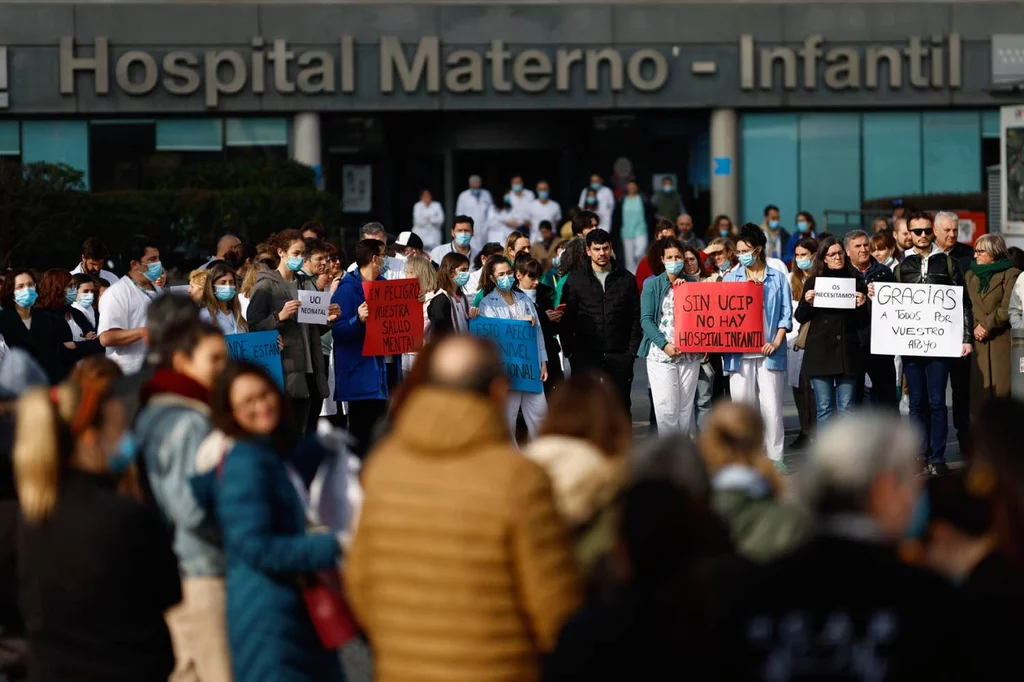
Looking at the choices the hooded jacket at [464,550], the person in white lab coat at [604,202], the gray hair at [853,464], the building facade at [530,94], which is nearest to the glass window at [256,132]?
the building facade at [530,94]

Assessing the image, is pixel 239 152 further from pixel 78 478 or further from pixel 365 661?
pixel 78 478

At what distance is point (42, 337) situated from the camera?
519 inches

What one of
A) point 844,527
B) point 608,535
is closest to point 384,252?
point 608,535

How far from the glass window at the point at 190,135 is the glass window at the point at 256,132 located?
22 cm

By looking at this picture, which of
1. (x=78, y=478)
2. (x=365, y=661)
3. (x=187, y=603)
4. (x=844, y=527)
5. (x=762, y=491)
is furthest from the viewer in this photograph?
(x=365, y=661)

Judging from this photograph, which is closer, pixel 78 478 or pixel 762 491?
pixel 762 491

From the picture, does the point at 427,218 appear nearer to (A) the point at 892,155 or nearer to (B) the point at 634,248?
(B) the point at 634,248

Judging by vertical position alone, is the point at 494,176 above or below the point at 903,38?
below

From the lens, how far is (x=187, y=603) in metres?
6.23

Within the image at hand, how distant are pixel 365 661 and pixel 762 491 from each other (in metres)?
3.85

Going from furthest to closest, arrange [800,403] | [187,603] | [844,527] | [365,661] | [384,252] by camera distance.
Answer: [800,403], [384,252], [365,661], [187,603], [844,527]

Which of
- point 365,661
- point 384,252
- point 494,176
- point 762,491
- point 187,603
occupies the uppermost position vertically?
point 494,176

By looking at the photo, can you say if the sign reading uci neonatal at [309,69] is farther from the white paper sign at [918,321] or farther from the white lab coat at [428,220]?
the white paper sign at [918,321]

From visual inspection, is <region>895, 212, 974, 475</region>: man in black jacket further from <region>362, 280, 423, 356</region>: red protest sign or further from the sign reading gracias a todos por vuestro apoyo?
the sign reading gracias a todos por vuestro apoyo
